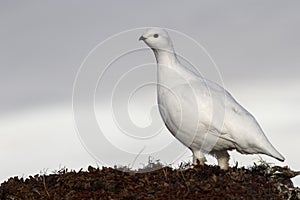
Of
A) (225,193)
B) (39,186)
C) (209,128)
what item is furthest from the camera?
(209,128)

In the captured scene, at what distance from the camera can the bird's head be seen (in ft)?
36.3

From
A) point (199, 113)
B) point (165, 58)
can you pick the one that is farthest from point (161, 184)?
point (165, 58)

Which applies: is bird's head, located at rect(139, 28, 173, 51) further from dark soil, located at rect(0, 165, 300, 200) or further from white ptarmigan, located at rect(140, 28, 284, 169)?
dark soil, located at rect(0, 165, 300, 200)

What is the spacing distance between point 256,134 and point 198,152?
935 mm

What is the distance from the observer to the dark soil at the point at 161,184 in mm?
8492

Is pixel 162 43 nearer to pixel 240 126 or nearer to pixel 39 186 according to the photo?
pixel 240 126

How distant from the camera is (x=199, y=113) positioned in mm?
10883

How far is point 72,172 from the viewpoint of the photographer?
397 inches

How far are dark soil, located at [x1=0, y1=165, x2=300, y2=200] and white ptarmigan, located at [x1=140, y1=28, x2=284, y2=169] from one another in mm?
924

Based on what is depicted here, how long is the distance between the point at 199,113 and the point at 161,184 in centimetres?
225

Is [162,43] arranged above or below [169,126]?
above

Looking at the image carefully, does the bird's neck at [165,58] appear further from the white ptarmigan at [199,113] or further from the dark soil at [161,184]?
the dark soil at [161,184]

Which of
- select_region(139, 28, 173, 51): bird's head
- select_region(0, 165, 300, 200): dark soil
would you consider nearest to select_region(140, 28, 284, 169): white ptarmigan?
select_region(139, 28, 173, 51): bird's head

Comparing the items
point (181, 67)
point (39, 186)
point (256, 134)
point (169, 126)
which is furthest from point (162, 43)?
point (39, 186)
